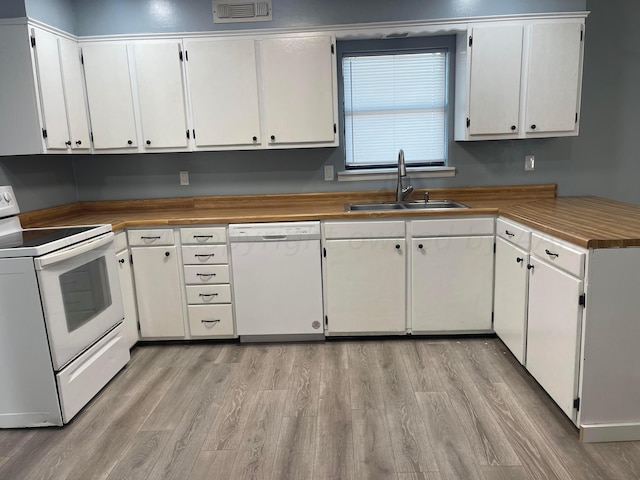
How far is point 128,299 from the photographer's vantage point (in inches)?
120

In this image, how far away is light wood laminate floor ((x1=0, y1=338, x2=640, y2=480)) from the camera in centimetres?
188

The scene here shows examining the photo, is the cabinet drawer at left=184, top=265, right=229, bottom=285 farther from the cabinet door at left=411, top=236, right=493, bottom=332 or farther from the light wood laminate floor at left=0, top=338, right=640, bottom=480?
the cabinet door at left=411, top=236, right=493, bottom=332

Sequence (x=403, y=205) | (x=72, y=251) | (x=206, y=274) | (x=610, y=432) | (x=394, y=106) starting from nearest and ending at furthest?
(x=610, y=432) → (x=72, y=251) → (x=206, y=274) → (x=403, y=205) → (x=394, y=106)

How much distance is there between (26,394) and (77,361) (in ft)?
0.85

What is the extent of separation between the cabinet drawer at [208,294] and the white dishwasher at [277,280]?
0.07m

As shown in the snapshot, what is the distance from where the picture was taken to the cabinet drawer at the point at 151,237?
3041 millimetres

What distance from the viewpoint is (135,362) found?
2.97 metres

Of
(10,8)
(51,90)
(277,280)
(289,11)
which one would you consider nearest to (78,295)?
(277,280)

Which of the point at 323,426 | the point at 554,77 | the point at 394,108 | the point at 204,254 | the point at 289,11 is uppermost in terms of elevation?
the point at 289,11

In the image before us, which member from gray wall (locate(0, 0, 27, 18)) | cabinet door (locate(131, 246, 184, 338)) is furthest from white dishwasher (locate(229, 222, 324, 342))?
gray wall (locate(0, 0, 27, 18))

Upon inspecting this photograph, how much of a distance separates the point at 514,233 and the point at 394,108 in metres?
1.43

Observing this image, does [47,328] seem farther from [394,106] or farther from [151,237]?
[394,106]

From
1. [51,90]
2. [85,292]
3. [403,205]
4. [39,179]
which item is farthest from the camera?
[403,205]

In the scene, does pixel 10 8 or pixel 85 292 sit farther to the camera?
pixel 10 8
